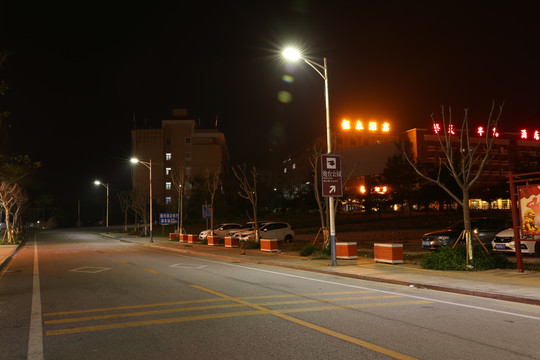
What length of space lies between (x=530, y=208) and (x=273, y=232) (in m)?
20.3

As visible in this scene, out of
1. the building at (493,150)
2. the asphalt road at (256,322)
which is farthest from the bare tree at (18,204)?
the building at (493,150)

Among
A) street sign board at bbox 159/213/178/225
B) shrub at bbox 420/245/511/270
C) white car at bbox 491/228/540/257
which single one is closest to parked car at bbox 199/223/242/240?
street sign board at bbox 159/213/178/225

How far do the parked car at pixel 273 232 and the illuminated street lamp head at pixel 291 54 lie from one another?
55.0 feet

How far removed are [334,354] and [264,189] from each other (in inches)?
2385

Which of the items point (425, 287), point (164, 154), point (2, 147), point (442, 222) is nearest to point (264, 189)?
point (442, 222)

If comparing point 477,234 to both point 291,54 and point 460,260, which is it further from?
point 291,54

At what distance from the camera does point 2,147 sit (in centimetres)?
2300

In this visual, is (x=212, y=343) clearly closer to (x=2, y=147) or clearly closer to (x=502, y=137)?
(x=2, y=147)

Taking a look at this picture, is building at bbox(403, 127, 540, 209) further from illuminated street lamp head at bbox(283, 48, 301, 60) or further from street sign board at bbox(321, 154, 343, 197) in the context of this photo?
illuminated street lamp head at bbox(283, 48, 301, 60)

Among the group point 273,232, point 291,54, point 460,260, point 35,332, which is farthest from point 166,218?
point 35,332

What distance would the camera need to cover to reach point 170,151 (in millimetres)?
90125

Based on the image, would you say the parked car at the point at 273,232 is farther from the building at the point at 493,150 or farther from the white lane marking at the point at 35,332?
the building at the point at 493,150

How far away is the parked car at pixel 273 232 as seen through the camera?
31.1 meters

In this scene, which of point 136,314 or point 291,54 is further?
point 291,54
